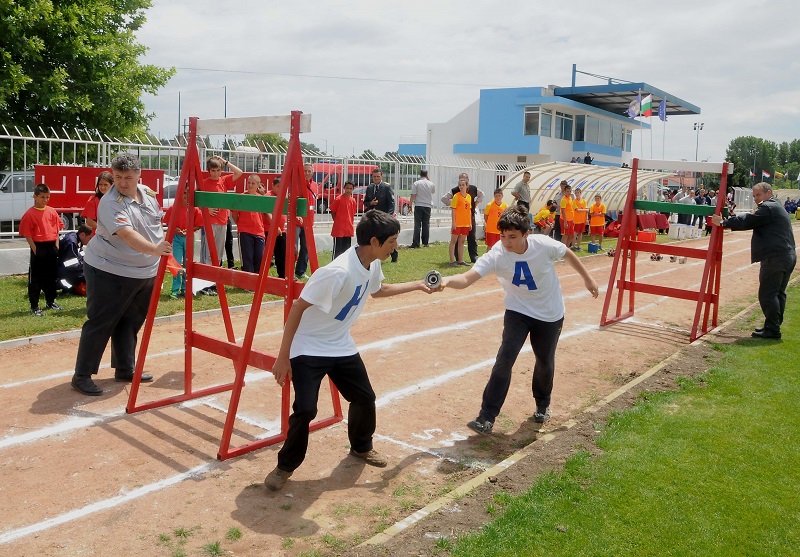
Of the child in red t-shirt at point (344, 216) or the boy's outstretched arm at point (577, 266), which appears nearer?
the boy's outstretched arm at point (577, 266)

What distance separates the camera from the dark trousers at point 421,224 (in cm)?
1970

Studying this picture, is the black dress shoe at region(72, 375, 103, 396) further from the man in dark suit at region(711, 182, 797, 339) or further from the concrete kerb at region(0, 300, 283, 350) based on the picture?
the man in dark suit at region(711, 182, 797, 339)

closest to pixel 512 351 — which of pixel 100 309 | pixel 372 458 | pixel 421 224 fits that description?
pixel 372 458

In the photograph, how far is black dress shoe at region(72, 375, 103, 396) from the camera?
247 inches

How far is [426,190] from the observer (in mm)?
19344

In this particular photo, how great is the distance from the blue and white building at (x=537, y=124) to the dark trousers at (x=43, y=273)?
138ft

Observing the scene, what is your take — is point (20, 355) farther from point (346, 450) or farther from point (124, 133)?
point (124, 133)

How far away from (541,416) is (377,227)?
8.56 feet

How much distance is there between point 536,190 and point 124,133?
1417 cm

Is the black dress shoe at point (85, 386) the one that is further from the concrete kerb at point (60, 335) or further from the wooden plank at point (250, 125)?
the wooden plank at point (250, 125)

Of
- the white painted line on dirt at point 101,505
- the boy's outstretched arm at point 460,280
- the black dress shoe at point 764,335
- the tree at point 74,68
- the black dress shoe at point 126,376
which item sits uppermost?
the tree at point 74,68

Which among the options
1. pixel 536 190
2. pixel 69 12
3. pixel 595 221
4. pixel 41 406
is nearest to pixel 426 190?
pixel 595 221

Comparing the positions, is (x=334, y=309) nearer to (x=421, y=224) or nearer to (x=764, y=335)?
(x=764, y=335)

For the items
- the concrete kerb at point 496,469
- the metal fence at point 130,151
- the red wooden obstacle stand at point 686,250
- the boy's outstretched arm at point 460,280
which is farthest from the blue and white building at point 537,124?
the boy's outstretched arm at point 460,280
